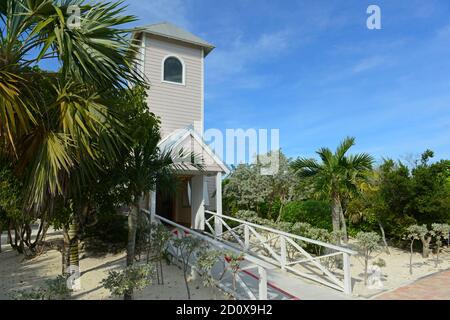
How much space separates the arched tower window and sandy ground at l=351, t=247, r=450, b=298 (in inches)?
406

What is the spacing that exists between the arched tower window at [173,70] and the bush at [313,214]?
770cm

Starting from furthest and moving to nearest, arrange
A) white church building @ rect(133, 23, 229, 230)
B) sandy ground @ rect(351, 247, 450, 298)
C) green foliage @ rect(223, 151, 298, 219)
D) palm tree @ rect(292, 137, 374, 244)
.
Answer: green foliage @ rect(223, 151, 298, 219), white church building @ rect(133, 23, 229, 230), palm tree @ rect(292, 137, 374, 244), sandy ground @ rect(351, 247, 450, 298)

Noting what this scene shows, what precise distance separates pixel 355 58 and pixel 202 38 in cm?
799

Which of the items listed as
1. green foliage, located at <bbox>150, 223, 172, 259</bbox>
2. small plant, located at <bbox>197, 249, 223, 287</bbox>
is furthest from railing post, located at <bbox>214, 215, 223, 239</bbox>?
small plant, located at <bbox>197, 249, 223, 287</bbox>

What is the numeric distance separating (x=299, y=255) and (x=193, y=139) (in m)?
5.29

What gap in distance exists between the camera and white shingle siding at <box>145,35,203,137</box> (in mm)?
14970

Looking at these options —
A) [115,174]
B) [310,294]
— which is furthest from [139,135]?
[310,294]

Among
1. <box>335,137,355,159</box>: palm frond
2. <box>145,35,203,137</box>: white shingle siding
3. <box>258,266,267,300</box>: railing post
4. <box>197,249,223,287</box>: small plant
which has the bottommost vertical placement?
<box>258,266,267,300</box>: railing post

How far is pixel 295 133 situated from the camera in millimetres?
16312

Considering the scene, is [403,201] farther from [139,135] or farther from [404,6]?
[139,135]

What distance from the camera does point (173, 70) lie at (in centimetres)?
1566

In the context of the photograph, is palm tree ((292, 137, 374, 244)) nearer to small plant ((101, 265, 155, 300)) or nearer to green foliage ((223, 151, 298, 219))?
small plant ((101, 265, 155, 300))

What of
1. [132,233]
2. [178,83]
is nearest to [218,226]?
[132,233]

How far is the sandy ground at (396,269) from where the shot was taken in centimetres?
809
